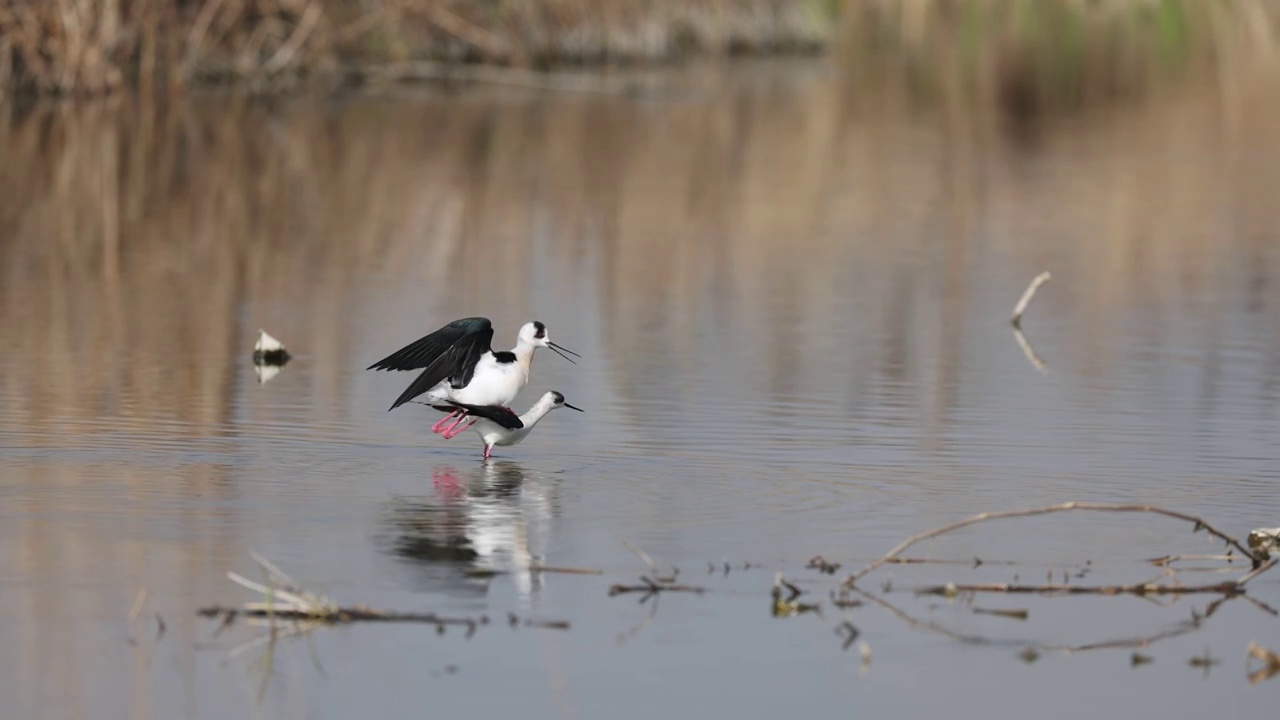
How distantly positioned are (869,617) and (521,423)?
2576 millimetres

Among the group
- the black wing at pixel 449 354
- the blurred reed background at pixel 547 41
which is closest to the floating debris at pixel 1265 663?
the black wing at pixel 449 354

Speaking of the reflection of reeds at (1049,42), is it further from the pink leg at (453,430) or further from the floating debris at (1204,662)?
the floating debris at (1204,662)

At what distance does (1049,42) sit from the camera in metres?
39.0

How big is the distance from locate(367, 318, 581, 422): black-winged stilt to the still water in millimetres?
235

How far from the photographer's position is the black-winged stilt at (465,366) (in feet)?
27.0

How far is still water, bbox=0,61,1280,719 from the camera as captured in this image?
208 inches

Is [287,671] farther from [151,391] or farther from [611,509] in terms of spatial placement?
[151,391]

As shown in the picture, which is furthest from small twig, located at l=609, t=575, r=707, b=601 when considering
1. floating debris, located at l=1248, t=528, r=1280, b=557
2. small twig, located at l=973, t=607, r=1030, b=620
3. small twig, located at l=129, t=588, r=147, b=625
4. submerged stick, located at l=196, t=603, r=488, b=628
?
floating debris, located at l=1248, t=528, r=1280, b=557

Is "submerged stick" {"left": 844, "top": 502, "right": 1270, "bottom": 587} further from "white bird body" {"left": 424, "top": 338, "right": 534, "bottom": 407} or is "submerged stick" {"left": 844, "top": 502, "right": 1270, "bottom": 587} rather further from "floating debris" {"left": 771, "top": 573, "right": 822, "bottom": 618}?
"white bird body" {"left": 424, "top": 338, "right": 534, "bottom": 407}

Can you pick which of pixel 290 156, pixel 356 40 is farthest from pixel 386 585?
pixel 356 40

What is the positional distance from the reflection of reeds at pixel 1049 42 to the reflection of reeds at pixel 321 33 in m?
3.42

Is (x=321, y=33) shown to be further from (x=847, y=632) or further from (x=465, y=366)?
(x=847, y=632)

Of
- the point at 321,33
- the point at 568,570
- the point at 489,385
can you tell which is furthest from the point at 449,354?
the point at 321,33

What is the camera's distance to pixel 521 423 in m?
8.06
